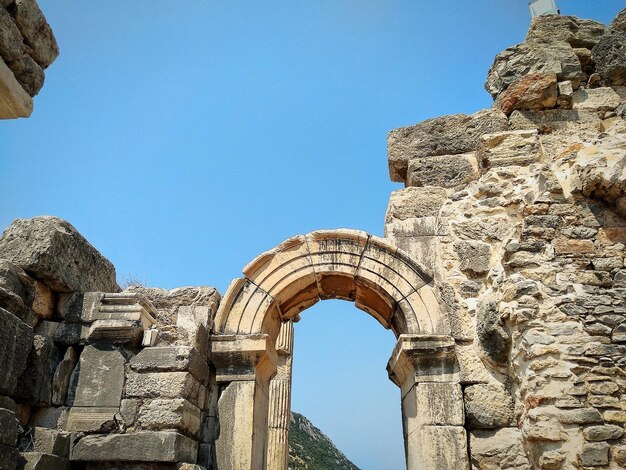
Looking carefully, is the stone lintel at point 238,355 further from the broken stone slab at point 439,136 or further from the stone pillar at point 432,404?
the broken stone slab at point 439,136

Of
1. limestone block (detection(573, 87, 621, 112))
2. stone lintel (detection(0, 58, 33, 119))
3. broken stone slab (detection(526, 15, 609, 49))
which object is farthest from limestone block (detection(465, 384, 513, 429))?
broken stone slab (detection(526, 15, 609, 49))

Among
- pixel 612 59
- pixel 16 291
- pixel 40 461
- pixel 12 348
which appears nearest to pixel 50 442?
pixel 40 461

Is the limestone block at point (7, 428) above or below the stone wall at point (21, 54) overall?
below

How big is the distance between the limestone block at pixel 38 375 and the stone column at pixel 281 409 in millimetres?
4866

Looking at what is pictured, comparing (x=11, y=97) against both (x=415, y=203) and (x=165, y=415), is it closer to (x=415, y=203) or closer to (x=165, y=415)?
(x=165, y=415)

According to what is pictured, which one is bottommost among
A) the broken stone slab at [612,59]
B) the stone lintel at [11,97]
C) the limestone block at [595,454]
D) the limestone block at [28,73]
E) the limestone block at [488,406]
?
the limestone block at [595,454]

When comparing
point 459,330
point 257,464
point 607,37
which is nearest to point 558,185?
point 459,330

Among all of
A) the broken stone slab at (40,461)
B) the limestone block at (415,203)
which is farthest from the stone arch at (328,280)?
the broken stone slab at (40,461)

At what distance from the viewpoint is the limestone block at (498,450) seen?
4.12 meters

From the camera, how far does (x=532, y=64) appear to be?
5758mm

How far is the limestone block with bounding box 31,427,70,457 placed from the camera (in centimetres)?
381

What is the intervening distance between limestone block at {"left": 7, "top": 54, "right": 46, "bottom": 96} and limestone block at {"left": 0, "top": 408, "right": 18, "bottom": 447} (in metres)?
2.05

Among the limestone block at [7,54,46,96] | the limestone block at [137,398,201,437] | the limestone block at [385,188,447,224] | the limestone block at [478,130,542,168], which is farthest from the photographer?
the limestone block at [385,188,447,224]

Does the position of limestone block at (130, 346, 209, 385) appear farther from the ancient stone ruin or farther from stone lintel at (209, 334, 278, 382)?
stone lintel at (209, 334, 278, 382)
